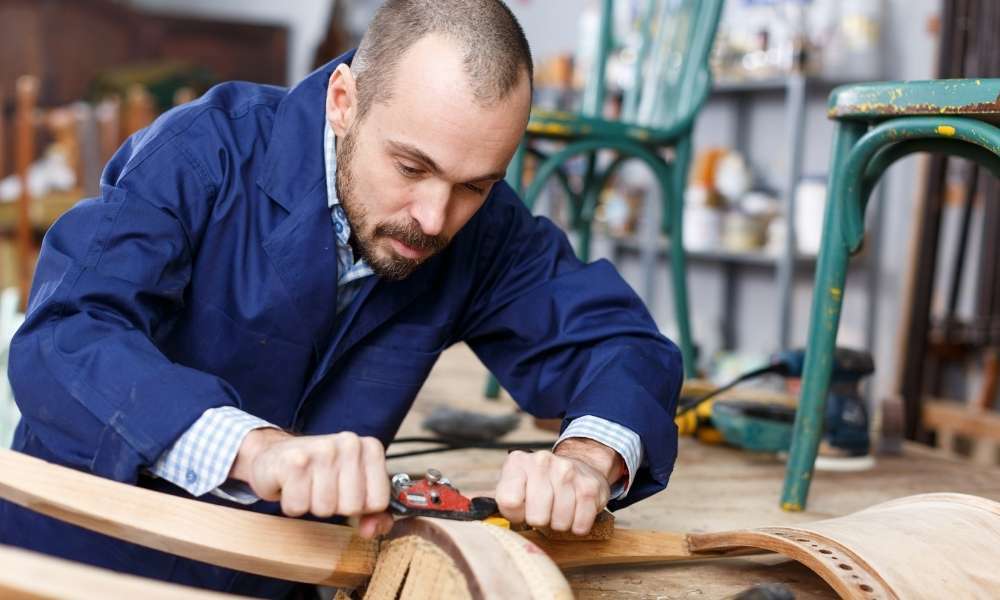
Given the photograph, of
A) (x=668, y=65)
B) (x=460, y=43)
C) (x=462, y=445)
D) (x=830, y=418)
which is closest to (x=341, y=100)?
(x=460, y=43)

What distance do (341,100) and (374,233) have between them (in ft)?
0.54

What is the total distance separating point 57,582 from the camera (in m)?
0.51

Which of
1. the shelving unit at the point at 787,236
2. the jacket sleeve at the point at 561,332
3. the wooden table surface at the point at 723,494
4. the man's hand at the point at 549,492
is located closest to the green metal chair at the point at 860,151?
the wooden table surface at the point at 723,494

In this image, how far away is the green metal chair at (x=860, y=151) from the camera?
1.08m

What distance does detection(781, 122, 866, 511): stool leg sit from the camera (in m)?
1.30

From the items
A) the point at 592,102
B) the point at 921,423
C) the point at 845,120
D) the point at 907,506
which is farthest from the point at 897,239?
the point at 907,506

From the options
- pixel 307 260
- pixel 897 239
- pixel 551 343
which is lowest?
pixel 897 239

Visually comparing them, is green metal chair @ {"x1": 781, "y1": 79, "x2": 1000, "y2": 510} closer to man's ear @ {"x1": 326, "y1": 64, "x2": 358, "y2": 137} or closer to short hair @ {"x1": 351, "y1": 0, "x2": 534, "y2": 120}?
short hair @ {"x1": 351, "y1": 0, "x2": 534, "y2": 120}

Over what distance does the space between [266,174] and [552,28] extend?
4.46 metres

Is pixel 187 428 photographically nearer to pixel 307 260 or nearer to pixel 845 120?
pixel 307 260

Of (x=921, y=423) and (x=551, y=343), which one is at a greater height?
(x=551, y=343)

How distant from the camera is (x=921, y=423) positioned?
2.56 metres

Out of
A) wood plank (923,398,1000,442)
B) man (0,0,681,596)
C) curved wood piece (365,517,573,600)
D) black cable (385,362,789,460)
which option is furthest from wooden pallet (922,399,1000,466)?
curved wood piece (365,517,573,600)

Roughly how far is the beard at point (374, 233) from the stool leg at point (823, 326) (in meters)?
0.53
